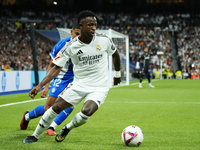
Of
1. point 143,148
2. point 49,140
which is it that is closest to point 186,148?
point 143,148

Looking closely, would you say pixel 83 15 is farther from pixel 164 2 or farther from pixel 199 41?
pixel 164 2

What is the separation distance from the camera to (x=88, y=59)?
4102mm

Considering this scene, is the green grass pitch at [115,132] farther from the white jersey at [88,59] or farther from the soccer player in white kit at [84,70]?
the white jersey at [88,59]

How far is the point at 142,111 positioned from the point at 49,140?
388 centimetres

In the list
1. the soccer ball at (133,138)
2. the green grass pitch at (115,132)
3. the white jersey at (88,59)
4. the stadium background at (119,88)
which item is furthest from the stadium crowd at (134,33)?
Result: the soccer ball at (133,138)

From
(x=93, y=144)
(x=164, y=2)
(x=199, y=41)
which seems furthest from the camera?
(x=164, y=2)

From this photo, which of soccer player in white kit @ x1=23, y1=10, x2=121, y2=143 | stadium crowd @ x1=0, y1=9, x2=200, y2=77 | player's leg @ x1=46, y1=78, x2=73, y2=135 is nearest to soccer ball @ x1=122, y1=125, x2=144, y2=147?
soccer player in white kit @ x1=23, y1=10, x2=121, y2=143

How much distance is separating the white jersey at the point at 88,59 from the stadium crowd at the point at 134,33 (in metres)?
22.1

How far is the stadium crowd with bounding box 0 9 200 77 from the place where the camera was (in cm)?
2933

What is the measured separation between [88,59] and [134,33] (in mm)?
33277

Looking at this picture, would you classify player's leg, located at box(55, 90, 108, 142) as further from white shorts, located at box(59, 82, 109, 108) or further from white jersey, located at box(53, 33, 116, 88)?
white jersey, located at box(53, 33, 116, 88)

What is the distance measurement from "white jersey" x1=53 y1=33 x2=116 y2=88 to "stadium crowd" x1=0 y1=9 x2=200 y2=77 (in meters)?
22.1

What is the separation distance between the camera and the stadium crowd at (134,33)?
29.3m

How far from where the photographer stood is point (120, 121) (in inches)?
249
